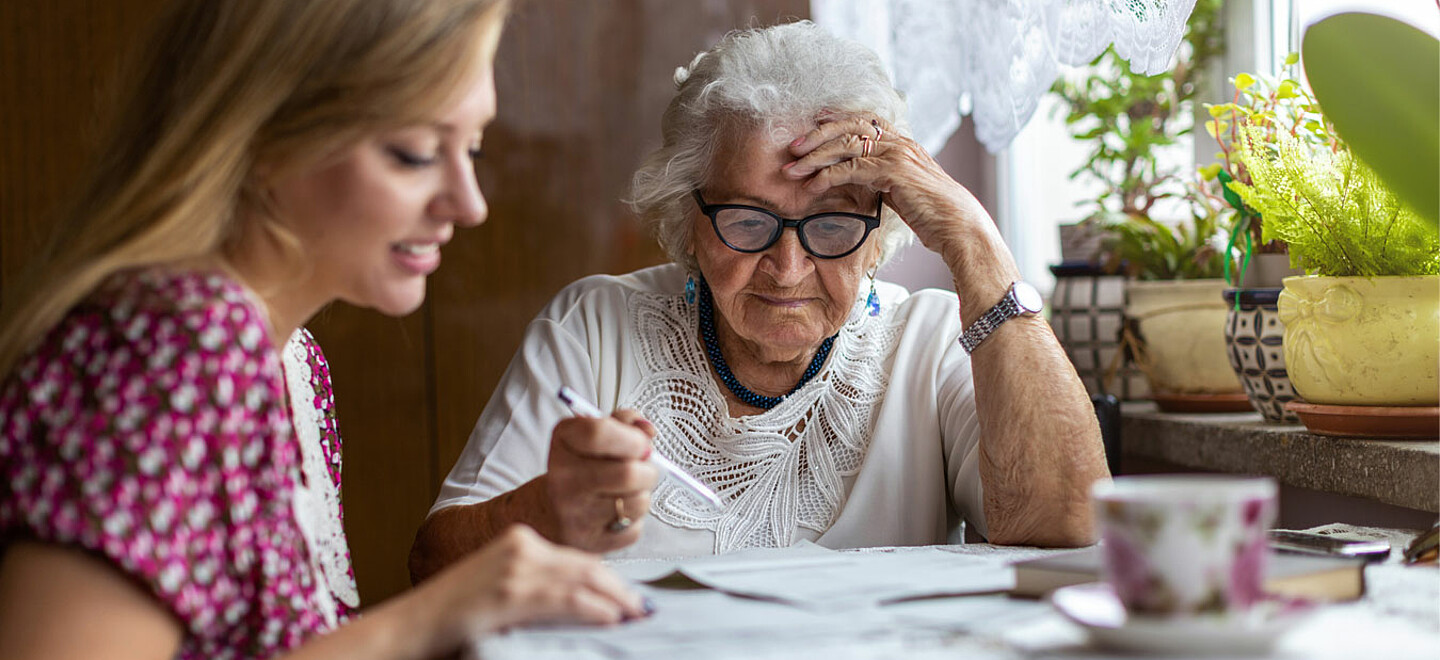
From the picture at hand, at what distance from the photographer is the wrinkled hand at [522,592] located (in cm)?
78

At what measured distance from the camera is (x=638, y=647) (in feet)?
2.44

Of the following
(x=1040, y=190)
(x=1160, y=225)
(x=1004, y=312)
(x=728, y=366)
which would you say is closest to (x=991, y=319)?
(x=1004, y=312)

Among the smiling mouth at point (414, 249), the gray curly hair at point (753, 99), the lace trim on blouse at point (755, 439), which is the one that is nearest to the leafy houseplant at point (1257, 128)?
the gray curly hair at point (753, 99)

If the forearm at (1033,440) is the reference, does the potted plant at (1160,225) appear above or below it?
above

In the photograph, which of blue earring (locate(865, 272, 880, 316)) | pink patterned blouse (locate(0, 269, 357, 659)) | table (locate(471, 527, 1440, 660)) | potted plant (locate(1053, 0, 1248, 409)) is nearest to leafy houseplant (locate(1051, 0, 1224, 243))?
potted plant (locate(1053, 0, 1248, 409))

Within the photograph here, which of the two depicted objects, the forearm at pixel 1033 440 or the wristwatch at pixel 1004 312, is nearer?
the forearm at pixel 1033 440

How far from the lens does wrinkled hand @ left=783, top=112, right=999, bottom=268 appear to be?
1508 mm

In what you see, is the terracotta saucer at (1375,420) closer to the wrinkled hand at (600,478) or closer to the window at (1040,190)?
the wrinkled hand at (600,478)

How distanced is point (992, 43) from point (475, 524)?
1.13 meters

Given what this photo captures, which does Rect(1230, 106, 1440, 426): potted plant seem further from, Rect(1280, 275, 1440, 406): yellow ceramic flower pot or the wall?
the wall

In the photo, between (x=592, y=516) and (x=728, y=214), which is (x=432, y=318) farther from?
(x=592, y=516)

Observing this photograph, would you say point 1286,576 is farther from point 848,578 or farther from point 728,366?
point 728,366

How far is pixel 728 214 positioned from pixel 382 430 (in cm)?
85

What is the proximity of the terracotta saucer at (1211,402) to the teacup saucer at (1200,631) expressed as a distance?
4.27ft
